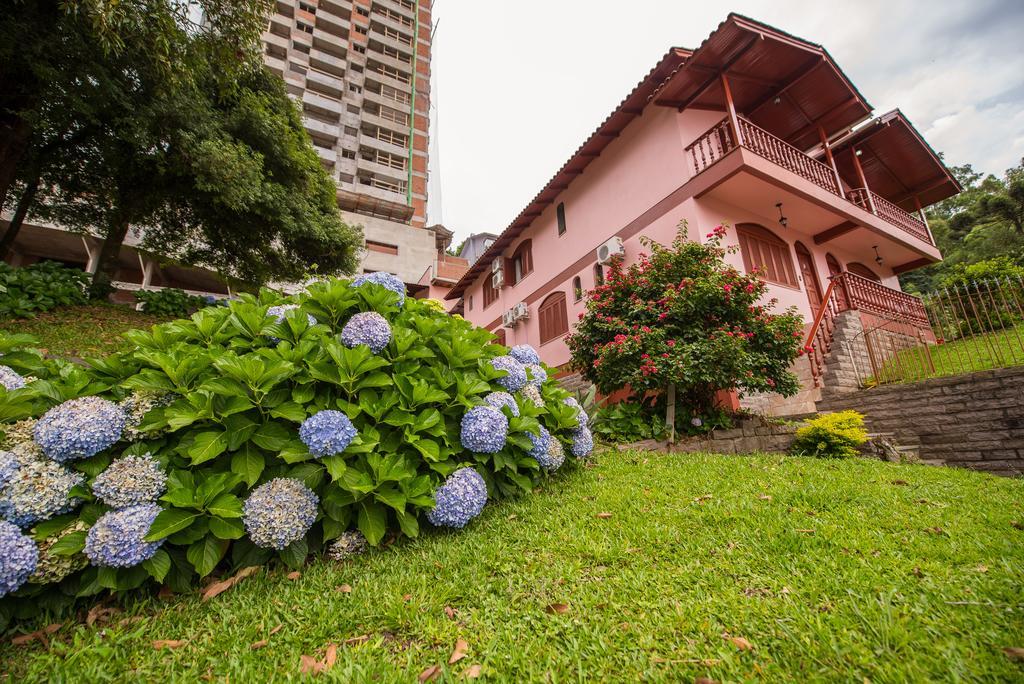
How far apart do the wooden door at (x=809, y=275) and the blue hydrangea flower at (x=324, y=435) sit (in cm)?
1195

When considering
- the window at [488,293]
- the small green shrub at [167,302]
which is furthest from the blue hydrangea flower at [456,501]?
the window at [488,293]

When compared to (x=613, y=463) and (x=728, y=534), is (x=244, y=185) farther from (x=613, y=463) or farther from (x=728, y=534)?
(x=728, y=534)

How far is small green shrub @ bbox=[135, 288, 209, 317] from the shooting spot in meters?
10.2

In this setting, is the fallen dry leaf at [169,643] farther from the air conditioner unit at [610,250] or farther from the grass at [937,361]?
the air conditioner unit at [610,250]

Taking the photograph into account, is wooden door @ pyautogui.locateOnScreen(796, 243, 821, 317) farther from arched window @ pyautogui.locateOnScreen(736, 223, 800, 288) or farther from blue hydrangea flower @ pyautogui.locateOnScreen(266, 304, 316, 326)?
blue hydrangea flower @ pyautogui.locateOnScreen(266, 304, 316, 326)

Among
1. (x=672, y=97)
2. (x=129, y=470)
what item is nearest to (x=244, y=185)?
(x=129, y=470)

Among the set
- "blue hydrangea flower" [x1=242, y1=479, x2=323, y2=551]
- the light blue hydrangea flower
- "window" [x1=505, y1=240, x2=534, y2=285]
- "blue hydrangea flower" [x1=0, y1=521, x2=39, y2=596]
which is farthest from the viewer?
"window" [x1=505, y1=240, x2=534, y2=285]

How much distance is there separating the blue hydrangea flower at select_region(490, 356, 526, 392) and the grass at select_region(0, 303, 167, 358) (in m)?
6.99

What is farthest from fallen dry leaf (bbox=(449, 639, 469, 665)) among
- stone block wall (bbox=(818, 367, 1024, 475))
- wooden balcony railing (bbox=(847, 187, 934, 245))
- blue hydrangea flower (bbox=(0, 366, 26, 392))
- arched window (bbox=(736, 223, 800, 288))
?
wooden balcony railing (bbox=(847, 187, 934, 245))

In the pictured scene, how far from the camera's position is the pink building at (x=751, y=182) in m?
8.53

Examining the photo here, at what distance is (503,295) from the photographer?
53.5 ft

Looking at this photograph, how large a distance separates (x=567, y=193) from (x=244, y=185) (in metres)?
8.95

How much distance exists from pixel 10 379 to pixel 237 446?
1.26 m

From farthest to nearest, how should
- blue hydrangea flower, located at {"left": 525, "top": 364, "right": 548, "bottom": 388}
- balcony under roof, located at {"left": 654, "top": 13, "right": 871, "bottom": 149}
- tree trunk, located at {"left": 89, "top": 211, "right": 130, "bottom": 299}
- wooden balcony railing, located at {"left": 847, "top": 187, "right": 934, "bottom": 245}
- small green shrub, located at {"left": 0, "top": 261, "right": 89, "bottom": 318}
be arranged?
wooden balcony railing, located at {"left": 847, "top": 187, "right": 934, "bottom": 245} < tree trunk, located at {"left": 89, "top": 211, "right": 130, "bottom": 299} < balcony under roof, located at {"left": 654, "top": 13, "right": 871, "bottom": 149} < small green shrub, located at {"left": 0, "top": 261, "right": 89, "bottom": 318} < blue hydrangea flower, located at {"left": 525, "top": 364, "right": 548, "bottom": 388}
